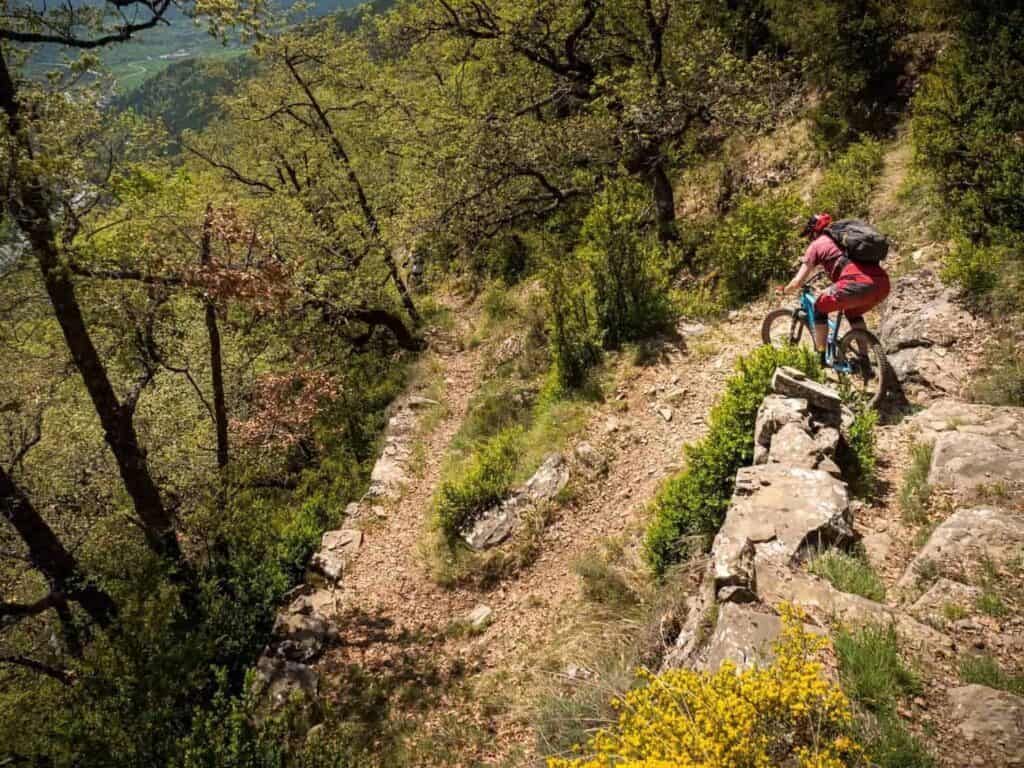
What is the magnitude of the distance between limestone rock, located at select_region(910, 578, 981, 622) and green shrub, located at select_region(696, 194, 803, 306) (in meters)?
7.36

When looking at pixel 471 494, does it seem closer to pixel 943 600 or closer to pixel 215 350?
pixel 215 350

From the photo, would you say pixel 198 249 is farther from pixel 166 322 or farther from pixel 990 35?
pixel 990 35

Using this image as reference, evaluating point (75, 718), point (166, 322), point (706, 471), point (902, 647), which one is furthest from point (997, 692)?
point (166, 322)

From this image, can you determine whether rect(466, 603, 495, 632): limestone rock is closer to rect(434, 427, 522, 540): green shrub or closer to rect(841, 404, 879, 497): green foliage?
rect(434, 427, 522, 540): green shrub

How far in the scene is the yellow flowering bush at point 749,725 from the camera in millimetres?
2891

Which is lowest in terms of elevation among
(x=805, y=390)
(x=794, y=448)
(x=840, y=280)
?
(x=794, y=448)

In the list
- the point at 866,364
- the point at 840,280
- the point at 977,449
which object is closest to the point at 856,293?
the point at 840,280

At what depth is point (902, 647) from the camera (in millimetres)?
3639

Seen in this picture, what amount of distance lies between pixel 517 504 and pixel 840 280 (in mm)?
5524

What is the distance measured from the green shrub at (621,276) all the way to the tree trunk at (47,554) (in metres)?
8.99

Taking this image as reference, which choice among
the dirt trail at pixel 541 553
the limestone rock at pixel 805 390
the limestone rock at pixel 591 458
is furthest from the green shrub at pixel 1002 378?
the limestone rock at pixel 591 458

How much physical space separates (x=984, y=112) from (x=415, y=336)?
14.3 metres

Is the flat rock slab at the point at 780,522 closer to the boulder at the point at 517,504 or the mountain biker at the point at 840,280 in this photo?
the mountain biker at the point at 840,280

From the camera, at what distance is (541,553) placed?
8.23m
